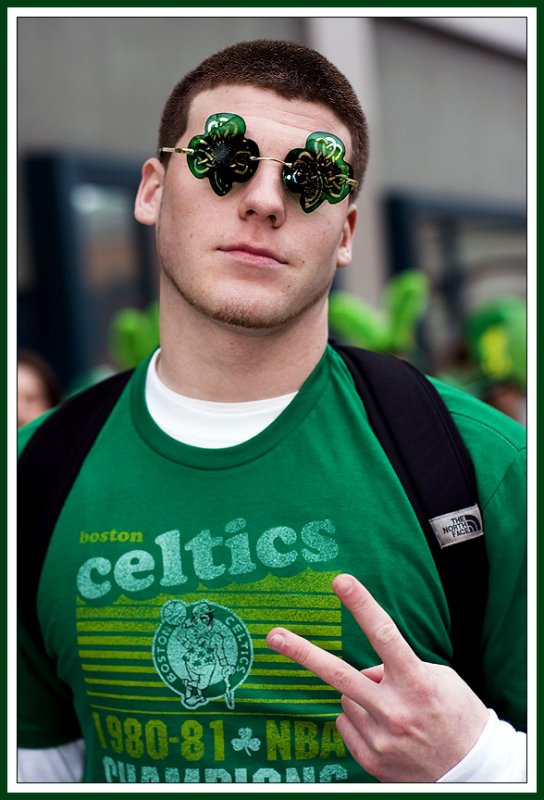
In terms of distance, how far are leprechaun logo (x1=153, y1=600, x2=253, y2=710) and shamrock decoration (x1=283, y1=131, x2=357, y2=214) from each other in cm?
84

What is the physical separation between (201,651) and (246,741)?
0.20 meters

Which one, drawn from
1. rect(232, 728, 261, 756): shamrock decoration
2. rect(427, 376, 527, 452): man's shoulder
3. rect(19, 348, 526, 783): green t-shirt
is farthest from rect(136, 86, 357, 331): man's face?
rect(232, 728, 261, 756): shamrock decoration

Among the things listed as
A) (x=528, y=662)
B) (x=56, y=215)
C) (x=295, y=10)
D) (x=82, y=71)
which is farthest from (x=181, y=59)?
(x=528, y=662)

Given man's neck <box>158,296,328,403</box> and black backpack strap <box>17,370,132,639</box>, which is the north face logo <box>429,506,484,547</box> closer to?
man's neck <box>158,296,328,403</box>

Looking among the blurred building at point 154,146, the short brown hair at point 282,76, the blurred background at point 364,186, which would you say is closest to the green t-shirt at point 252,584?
the short brown hair at point 282,76

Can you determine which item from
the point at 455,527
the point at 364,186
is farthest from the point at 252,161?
the point at 364,186

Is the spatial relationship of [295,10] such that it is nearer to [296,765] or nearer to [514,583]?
[514,583]

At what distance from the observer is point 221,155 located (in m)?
1.96

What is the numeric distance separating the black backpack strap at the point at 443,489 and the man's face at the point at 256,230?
0.29 m

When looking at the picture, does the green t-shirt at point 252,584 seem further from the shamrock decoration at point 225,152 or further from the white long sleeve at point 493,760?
the shamrock decoration at point 225,152

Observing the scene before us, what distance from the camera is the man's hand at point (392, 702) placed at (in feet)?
5.66

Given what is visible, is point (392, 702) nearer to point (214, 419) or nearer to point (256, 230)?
point (214, 419)

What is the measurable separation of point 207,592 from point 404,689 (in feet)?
1.56

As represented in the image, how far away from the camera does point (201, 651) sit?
6.68ft
